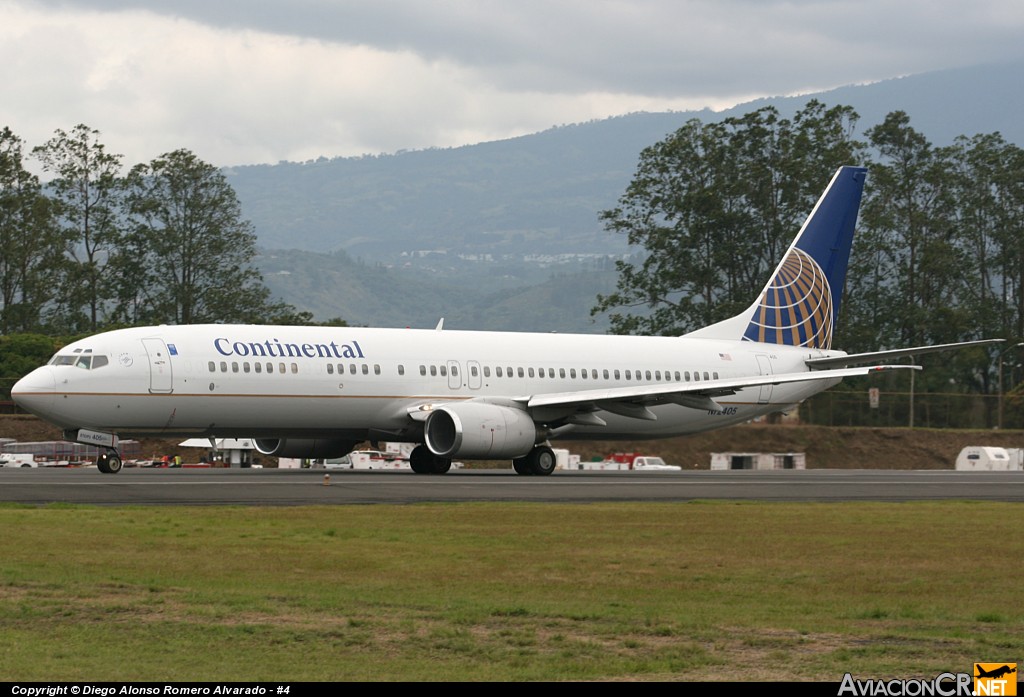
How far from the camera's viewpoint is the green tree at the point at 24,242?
325 feet

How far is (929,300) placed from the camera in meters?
109

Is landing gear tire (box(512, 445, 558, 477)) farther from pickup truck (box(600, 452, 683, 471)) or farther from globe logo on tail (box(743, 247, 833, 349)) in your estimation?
pickup truck (box(600, 452, 683, 471))

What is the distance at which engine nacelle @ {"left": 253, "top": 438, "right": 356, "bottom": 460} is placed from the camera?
41.0m

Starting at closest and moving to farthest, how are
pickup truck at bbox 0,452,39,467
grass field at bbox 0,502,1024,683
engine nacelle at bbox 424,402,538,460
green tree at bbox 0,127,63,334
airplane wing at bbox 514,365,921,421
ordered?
grass field at bbox 0,502,1024,683 → engine nacelle at bbox 424,402,538,460 → airplane wing at bbox 514,365,921,421 → pickup truck at bbox 0,452,39,467 → green tree at bbox 0,127,63,334

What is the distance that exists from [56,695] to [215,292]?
318 ft

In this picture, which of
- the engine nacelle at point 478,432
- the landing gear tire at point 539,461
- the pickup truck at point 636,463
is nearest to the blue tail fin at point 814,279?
the pickup truck at point 636,463

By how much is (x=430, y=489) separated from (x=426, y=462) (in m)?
10.2

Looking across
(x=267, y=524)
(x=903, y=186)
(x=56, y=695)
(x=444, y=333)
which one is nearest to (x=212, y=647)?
(x=56, y=695)

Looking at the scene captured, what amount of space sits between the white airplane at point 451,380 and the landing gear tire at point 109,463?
0.03 meters

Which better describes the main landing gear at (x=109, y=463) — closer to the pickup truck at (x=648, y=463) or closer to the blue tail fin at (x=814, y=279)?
the blue tail fin at (x=814, y=279)

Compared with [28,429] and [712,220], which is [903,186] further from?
[28,429]

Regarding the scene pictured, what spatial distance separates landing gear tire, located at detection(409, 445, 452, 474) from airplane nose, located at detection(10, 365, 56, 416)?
1007 centimetres

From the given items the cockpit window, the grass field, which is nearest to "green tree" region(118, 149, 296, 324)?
the cockpit window

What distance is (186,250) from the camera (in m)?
106
